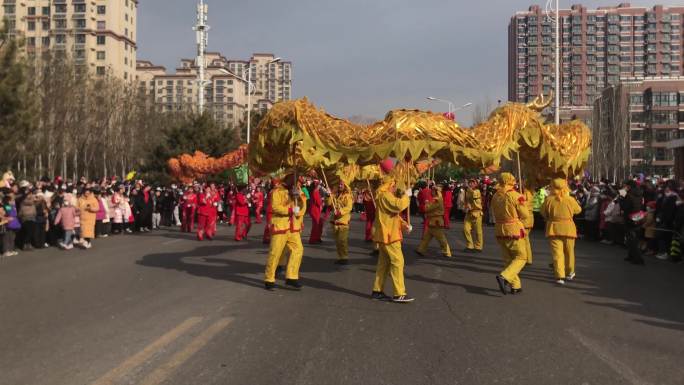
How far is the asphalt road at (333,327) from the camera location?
509 centimetres

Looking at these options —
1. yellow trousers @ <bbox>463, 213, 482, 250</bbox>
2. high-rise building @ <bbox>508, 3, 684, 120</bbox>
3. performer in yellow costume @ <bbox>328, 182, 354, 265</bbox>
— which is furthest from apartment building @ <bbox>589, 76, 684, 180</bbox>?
performer in yellow costume @ <bbox>328, 182, 354, 265</bbox>

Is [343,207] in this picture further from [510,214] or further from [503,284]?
[503,284]

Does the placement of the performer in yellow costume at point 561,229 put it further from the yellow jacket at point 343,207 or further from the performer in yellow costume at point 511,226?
the yellow jacket at point 343,207

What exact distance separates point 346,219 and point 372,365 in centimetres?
727

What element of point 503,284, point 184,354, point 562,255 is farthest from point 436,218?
point 184,354

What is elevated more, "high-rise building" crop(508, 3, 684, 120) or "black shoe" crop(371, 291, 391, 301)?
"high-rise building" crop(508, 3, 684, 120)

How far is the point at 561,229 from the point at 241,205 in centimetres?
967

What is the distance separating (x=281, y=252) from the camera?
30.2ft

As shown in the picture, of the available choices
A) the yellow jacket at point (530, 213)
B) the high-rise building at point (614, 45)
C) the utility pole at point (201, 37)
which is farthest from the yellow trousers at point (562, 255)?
the high-rise building at point (614, 45)

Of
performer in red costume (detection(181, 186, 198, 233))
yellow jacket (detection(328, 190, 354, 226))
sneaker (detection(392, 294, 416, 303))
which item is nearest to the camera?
sneaker (detection(392, 294, 416, 303))

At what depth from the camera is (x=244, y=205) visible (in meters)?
17.0

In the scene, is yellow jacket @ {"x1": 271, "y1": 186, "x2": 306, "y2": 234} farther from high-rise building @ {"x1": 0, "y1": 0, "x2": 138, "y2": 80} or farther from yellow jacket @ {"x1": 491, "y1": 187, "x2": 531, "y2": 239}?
high-rise building @ {"x1": 0, "y1": 0, "x2": 138, "y2": 80}

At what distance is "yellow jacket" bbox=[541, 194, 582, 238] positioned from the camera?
987cm

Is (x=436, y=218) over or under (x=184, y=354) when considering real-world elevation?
over
